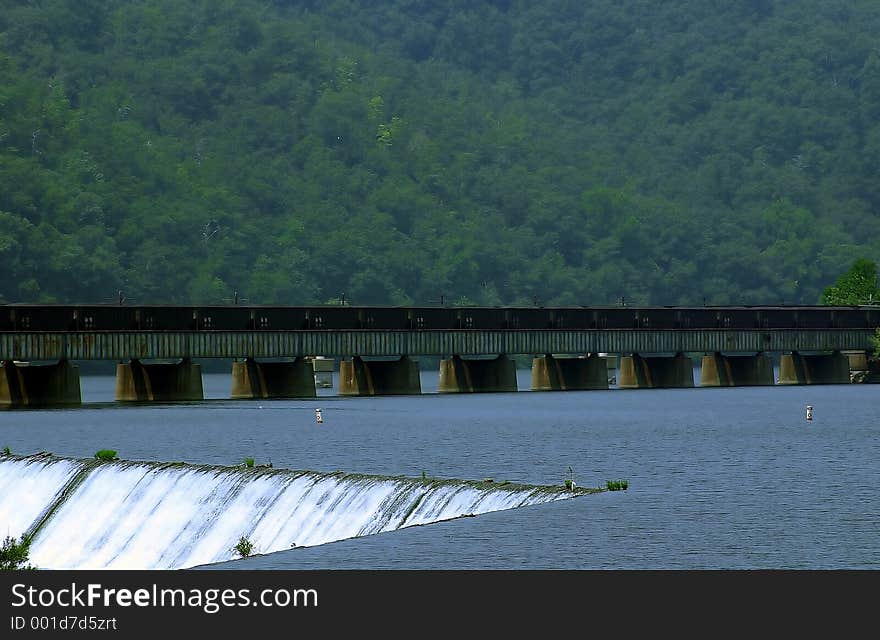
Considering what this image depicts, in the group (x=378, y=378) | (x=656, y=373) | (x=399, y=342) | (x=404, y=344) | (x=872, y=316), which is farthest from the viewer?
(x=872, y=316)

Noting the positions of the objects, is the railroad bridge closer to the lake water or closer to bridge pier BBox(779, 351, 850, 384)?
bridge pier BBox(779, 351, 850, 384)

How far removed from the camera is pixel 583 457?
87.8 metres

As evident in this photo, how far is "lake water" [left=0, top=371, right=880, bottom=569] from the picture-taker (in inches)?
2052

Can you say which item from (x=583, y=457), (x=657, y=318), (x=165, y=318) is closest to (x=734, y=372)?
(x=657, y=318)

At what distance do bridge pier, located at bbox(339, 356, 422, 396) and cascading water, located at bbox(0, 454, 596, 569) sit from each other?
84.9 metres

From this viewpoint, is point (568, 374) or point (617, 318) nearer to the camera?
point (568, 374)

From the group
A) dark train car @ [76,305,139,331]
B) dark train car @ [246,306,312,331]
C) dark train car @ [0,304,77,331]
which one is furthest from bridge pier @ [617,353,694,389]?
dark train car @ [0,304,77,331]

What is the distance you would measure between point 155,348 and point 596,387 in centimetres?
4370

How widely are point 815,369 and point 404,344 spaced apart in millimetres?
50386

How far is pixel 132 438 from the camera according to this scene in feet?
333

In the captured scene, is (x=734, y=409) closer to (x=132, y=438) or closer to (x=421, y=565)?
(x=132, y=438)

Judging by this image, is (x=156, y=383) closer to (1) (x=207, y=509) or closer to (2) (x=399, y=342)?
(2) (x=399, y=342)
